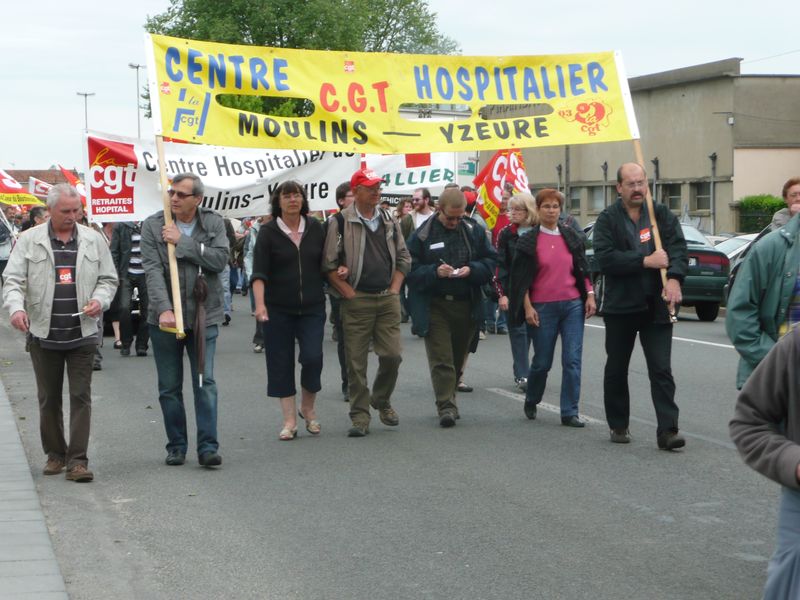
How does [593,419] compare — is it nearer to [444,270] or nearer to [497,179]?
[444,270]

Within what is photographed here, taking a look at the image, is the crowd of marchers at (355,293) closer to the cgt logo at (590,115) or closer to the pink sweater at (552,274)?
the pink sweater at (552,274)

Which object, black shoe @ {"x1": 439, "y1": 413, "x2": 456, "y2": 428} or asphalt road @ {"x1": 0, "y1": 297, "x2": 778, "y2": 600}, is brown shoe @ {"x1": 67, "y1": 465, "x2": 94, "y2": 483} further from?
black shoe @ {"x1": 439, "y1": 413, "x2": 456, "y2": 428}

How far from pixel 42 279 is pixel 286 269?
191 centimetres

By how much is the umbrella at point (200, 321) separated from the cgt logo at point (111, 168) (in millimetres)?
3615

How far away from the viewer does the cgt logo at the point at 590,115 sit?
1004cm

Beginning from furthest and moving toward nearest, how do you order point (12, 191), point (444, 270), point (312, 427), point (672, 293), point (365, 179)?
point (12, 191), point (444, 270), point (312, 427), point (365, 179), point (672, 293)

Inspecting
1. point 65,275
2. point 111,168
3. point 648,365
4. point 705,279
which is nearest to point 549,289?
point 648,365

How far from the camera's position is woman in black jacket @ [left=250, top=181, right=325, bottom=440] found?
924cm

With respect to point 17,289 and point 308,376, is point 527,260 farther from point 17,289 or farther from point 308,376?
point 17,289

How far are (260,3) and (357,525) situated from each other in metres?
56.9

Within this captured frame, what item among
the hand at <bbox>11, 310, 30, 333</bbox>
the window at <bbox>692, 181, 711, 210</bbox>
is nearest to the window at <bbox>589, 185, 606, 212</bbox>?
the window at <bbox>692, 181, 711, 210</bbox>

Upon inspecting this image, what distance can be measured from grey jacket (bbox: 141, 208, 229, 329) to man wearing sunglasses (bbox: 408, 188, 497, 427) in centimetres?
205

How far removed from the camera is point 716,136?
164ft

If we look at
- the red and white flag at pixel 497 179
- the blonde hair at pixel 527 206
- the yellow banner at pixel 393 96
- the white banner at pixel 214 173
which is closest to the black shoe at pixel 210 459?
the yellow banner at pixel 393 96
